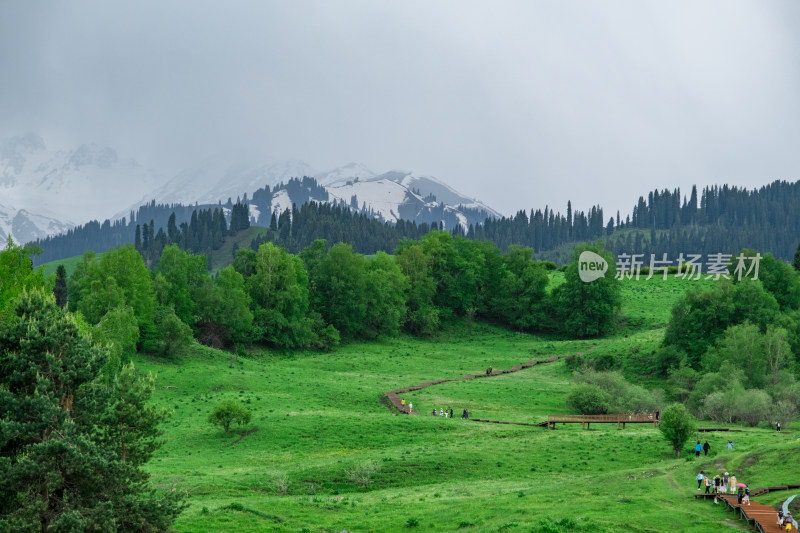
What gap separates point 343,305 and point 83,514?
87.1 metres

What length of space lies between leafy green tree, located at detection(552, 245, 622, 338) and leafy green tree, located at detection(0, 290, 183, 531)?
96.9 metres

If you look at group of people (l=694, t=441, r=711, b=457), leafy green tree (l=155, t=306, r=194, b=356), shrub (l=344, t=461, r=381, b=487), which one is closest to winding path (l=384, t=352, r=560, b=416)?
group of people (l=694, t=441, r=711, b=457)

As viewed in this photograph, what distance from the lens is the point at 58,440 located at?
81.5 feet

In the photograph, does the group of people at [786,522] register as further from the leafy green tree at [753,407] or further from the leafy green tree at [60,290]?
the leafy green tree at [60,290]

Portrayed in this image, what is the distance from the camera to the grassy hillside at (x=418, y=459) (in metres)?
31.9

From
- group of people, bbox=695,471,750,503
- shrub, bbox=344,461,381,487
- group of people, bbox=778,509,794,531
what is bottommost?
shrub, bbox=344,461,381,487

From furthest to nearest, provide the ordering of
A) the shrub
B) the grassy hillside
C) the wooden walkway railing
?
the wooden walkway railing → the shrub → the grassy hillside

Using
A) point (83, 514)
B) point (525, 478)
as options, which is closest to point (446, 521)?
point (525, 478)

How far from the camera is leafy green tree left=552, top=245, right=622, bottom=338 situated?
117 m

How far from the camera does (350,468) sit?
43.8m

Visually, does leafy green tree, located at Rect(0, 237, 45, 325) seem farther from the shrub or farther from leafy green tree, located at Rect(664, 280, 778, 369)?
leafy green tree, located at Rect(664, 280, 778, 369)

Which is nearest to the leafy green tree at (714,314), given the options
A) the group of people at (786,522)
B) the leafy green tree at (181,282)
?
the group of people at (786,522)

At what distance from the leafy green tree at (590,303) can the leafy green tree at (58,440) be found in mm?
96853

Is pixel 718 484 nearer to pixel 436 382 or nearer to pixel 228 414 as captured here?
pixel 228 414
